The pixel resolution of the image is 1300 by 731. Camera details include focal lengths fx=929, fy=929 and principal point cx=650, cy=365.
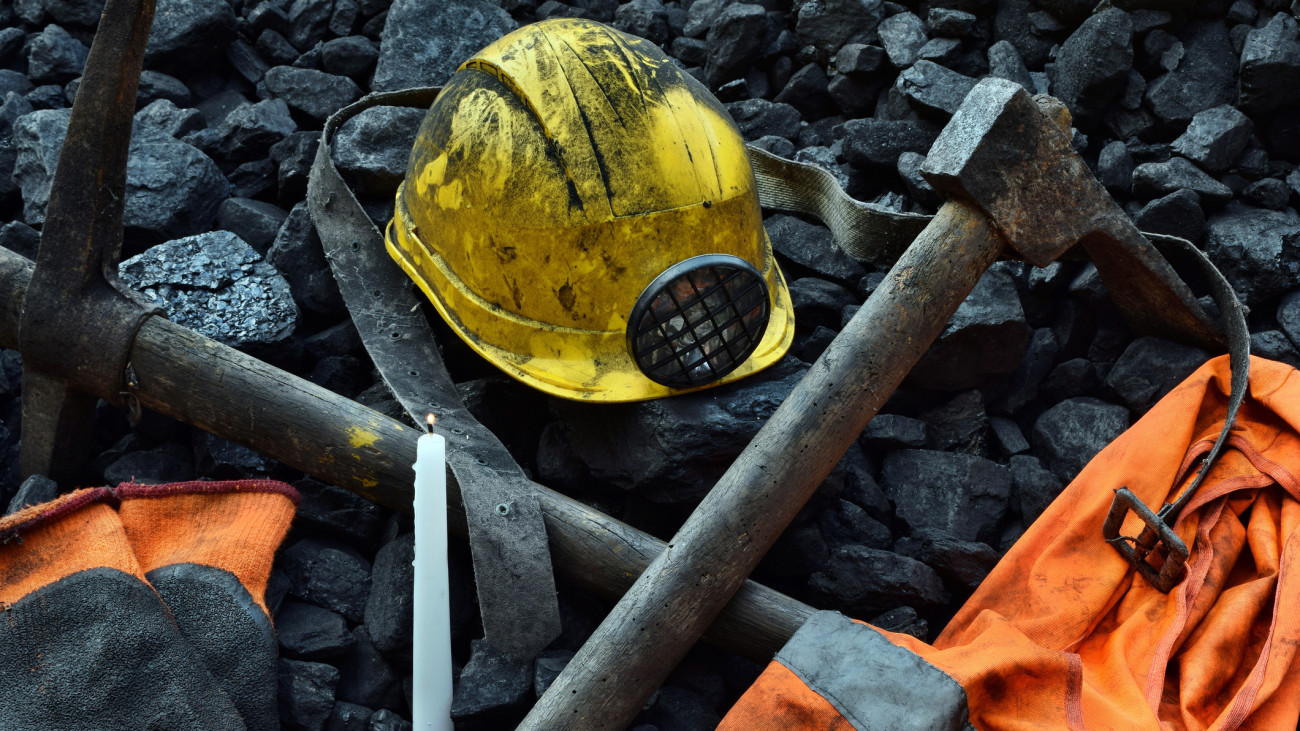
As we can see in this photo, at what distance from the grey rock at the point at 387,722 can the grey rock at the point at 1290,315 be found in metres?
2.72

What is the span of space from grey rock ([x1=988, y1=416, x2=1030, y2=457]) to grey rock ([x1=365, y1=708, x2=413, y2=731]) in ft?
6.15

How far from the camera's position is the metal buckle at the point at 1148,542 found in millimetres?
2119

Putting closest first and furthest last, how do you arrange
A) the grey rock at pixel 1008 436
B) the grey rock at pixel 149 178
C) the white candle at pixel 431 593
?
the white candle at pixel 431 593 → the grey rock at pixel 1008 436 → the grey rock at pixel 149 178

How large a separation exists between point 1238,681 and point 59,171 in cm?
311

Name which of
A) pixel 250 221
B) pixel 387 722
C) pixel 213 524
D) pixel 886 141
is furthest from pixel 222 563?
pixel 886 141

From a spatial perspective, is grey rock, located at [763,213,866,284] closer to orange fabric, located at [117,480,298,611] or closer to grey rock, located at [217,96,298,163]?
orange fabric, located at [117,480,298,611]

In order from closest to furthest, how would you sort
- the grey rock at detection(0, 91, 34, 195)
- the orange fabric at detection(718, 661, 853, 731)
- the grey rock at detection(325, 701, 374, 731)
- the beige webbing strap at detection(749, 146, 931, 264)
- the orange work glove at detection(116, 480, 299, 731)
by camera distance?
the orange fabric at detection(718, 661, 853, 731) → the orange work glove at detection(116, 480, 299, 731) → the grey rock at detection(325, 701, 374, 731) → the beige webbing strap at detection(749, 146, 931, 264) → the grey rock at detection(0, 91, 34, 195)

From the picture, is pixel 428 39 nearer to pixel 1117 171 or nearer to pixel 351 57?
pixel 351 57

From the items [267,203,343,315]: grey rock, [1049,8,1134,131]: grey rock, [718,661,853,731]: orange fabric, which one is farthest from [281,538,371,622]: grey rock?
[1049,8,1134,131]: grey rock

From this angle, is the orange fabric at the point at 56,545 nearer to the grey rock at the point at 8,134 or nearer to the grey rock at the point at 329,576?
the grey rock at the point at 329,576

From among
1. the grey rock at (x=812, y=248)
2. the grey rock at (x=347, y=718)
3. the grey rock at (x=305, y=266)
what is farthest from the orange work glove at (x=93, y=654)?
the grey rock at (x=812, y=248)

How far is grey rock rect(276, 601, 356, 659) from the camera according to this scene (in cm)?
227

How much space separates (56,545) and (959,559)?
2218 mm

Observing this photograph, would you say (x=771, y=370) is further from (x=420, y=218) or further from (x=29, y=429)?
(x=29, y=429)
